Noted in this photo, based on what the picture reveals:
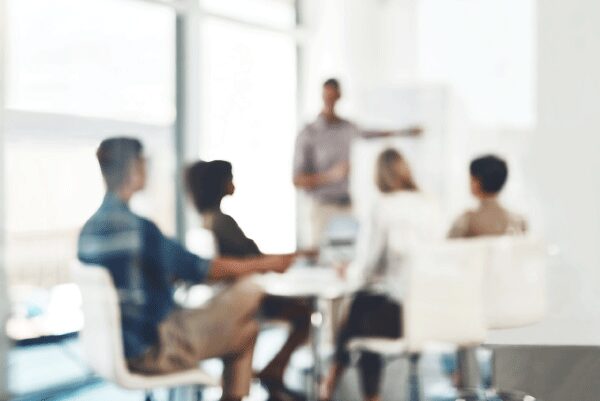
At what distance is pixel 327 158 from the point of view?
→ 3.08 meters

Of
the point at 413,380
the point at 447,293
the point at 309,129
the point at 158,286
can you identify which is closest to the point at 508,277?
the point at 447,293

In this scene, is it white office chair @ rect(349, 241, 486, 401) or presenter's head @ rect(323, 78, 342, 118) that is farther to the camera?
presenter's head @ rect(323, 78, 342, 118)

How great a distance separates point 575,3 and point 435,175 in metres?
1.52

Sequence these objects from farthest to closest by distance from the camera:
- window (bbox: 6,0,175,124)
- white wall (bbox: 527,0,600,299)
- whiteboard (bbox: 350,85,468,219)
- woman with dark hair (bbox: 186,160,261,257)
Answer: whiteboard (bbox: 350,85,468,219), window (bbox: 6,0,175,124), woman with dark hair (bbox: 186,160,261,257), white wall (bbox: 527,0,600,299)

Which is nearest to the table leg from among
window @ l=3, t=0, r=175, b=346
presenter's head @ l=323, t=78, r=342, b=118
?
window @ l=3, t=0, r=175, b=346

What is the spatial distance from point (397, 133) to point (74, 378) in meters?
1.72

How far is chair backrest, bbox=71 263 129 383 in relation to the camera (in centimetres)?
158

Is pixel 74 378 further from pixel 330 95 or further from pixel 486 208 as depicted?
pixel 330 95

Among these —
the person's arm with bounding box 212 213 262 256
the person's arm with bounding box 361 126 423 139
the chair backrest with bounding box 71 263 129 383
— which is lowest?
the chair backrest with bounding box 71 263 129 383

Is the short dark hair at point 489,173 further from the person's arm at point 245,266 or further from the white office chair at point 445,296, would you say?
the person's arm at point 245,266

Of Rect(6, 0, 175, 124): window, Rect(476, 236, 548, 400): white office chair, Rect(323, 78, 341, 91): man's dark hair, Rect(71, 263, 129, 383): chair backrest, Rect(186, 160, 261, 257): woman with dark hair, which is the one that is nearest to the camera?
Rect(71, 263, 129, 383): chair backrest

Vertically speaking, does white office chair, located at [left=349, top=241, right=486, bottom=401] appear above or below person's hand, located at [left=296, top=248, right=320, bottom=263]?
below

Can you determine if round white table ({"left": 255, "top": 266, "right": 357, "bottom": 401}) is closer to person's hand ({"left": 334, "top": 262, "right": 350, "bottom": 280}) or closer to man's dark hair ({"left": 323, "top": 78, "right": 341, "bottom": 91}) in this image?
person's hand ({"left": 334, "top": 262, "right": 350, "bottom": 280})

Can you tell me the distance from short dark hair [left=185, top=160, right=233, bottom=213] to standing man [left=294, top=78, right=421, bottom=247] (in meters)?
0.80
